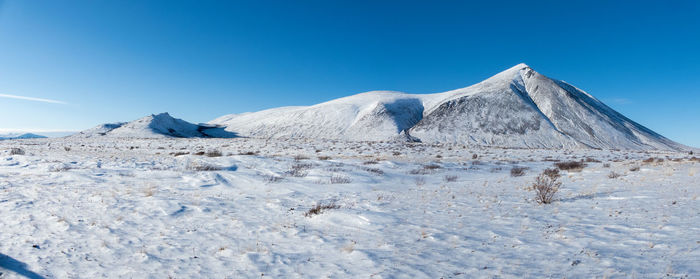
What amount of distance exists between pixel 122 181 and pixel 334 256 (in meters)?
9.91

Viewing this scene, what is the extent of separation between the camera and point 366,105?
366 feet

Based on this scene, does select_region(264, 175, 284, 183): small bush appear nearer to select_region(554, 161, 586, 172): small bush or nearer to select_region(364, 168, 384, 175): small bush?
select_region(364, 168, 384, 175): small bush

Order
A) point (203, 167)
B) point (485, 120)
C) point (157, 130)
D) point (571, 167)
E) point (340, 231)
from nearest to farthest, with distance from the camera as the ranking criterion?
point (340, 231), point (203, 167), point (571, 167), point (485, 120), point (157, 130)

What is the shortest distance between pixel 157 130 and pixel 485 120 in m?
94.5

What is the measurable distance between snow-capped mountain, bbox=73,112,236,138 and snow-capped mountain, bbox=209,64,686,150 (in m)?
7.80

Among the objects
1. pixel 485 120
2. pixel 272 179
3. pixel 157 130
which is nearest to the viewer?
pixel 272 179

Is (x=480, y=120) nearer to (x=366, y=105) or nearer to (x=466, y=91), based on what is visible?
(x=466, y=91)

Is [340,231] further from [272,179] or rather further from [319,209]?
[272,179]

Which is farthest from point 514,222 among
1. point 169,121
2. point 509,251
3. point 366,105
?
point 169,121

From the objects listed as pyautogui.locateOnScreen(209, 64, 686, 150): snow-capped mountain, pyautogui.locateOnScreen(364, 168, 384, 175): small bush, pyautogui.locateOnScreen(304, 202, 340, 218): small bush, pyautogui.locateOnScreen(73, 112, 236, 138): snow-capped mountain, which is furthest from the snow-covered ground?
pyautogui.locateOnScreen(73, 112, 236, 138): snow-capped mountain

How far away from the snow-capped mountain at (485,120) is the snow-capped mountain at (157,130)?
780 cm

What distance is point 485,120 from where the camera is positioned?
90.9 meters

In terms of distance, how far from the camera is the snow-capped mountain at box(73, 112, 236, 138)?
86250 mm

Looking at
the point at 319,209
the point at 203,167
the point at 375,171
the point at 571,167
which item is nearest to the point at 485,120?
the point at 571,167
